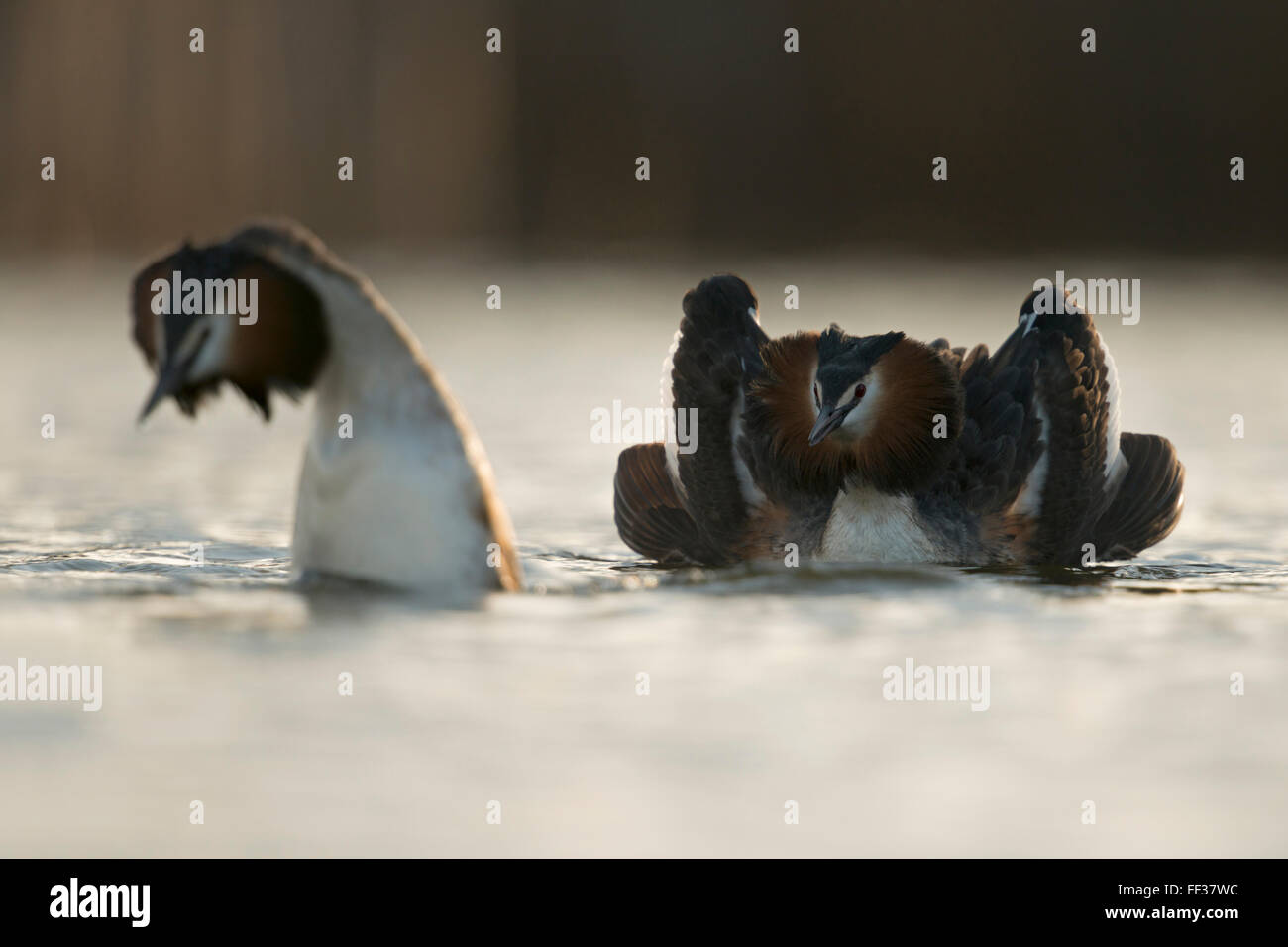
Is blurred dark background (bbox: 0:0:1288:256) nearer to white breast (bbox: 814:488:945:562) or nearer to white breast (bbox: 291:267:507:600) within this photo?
white breast (bbox: 814:488:945:562)

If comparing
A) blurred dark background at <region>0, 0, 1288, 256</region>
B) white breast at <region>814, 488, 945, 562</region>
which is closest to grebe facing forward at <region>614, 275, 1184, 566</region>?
white breast at <region>814, 488, 945, 562</region>

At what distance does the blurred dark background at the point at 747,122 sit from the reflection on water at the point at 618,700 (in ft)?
64.4

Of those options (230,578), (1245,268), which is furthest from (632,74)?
(230,578)

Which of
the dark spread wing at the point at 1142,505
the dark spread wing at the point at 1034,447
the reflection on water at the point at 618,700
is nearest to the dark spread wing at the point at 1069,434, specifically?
the dark spread wing at the point at 1034,447

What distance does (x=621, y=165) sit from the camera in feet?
111

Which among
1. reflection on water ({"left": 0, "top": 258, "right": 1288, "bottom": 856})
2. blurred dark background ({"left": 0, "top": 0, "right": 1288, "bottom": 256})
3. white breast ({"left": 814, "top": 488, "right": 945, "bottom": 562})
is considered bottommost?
reflection on water ({"left": 0, "top": 258, "right": 1288, "bottom": 856})

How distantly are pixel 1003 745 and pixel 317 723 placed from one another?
2318 mm

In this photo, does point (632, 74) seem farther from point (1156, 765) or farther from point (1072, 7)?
point (1156, 765)

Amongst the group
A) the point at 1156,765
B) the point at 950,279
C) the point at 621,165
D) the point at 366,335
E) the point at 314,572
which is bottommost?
the point at 1156,765

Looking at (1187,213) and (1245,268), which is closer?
(1245,268)

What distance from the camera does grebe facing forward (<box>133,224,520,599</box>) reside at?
6.97 metres

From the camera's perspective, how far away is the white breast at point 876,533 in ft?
30.7

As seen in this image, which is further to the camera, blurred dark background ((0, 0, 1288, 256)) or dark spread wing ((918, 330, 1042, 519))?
blurred dark background ((0, 0, 1288, 256))

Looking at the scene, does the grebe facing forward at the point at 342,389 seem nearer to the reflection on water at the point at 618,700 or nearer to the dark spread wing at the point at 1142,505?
the reflection on water at the point at 618,700
